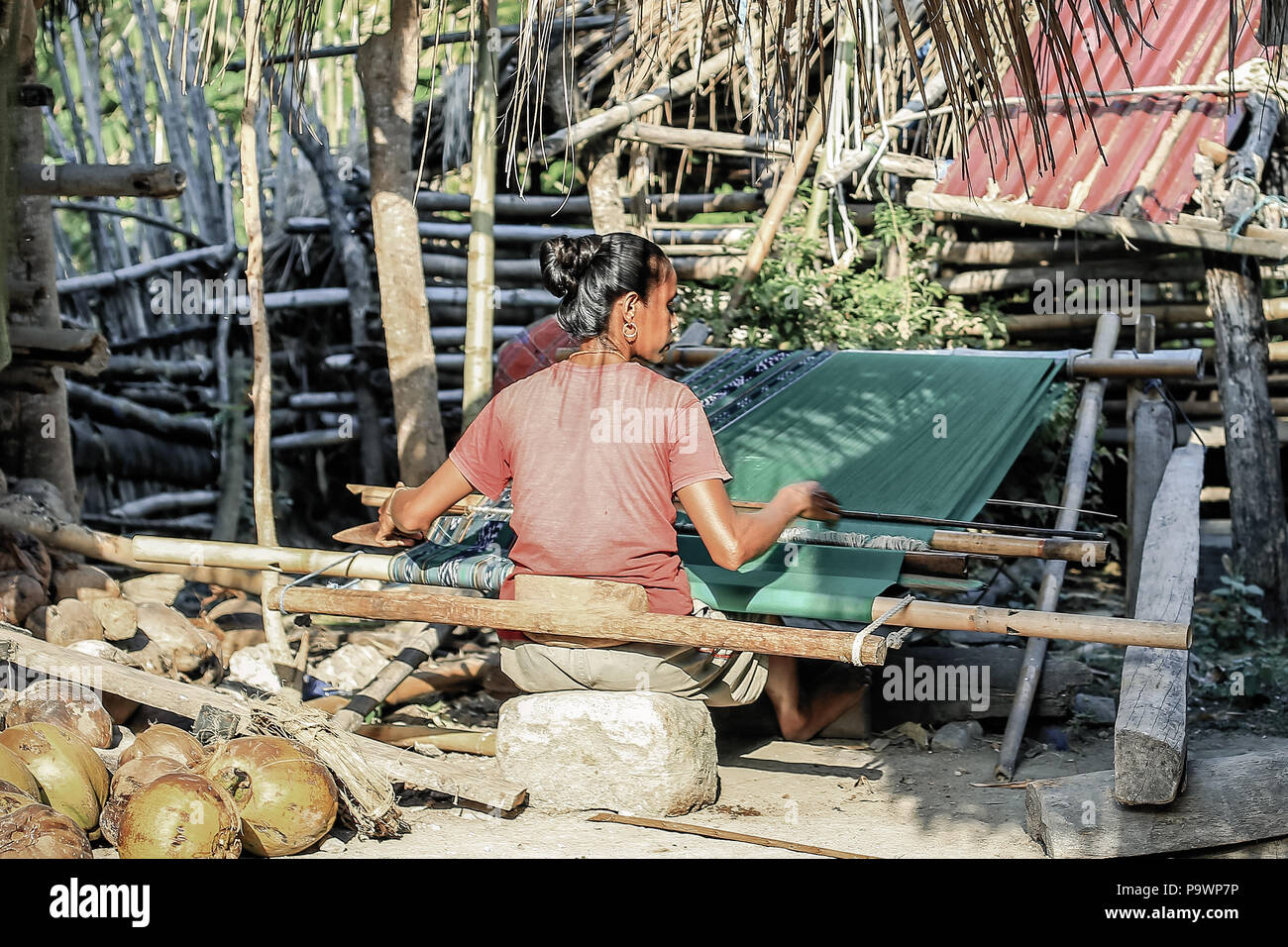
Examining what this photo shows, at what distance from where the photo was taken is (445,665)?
473 cm

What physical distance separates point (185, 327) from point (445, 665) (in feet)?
12.0

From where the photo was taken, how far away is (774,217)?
19.6 feet

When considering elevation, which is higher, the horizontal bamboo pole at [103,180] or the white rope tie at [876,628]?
the horizontal bamboo pole at [103,180]

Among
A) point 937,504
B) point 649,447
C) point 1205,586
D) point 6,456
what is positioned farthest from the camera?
point 1205,586

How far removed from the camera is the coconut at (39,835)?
2.39m

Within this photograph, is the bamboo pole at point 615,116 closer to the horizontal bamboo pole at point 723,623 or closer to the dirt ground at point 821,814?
the dirt ground at point 821,814

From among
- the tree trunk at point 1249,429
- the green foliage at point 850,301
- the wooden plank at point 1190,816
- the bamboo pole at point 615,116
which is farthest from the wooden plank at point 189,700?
the tree trunk at point 1249,429

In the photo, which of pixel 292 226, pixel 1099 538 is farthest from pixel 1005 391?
pixel 292 226

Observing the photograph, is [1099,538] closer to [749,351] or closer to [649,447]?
[649,447]

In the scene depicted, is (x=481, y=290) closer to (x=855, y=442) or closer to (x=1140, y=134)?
(x=855, y=442)

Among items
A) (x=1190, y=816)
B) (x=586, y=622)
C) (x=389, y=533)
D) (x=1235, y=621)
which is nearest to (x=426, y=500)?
(x=389, y=533)

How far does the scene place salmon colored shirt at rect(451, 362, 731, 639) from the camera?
2.97m

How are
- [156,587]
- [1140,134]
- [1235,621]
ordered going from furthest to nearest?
[1140,134], [1235,621], [156,587]

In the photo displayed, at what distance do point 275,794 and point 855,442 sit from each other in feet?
7.26
